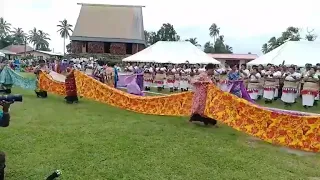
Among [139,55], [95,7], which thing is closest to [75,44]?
[95,7]

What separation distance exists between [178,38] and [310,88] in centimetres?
4360

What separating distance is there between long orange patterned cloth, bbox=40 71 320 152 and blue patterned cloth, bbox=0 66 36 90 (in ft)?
15.1

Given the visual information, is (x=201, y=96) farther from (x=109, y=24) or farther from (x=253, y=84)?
(x=109, y=24)

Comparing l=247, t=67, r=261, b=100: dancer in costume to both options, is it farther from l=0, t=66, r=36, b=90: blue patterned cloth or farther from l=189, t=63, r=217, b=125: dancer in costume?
l=0, t=66, r=36, b=90: blue patterned cloth

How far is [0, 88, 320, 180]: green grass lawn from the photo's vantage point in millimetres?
4926

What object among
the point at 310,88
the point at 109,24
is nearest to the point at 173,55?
the point at 310,88

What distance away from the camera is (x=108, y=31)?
131 feet

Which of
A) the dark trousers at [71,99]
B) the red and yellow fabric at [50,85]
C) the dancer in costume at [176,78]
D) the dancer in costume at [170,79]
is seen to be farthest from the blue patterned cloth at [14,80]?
the dancer in costume at [176,78]

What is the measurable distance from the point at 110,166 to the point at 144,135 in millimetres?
1974

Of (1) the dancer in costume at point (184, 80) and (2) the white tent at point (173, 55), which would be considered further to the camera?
(2) the white tent at point (173, 55)

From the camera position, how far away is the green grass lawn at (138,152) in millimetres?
4926

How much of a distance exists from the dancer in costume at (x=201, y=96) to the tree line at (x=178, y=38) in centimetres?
4590

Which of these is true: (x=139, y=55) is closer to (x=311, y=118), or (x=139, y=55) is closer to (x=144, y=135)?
(x=144, y=135)

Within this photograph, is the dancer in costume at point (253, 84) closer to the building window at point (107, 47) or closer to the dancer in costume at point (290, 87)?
the dancer in costume at point (290, 87)
